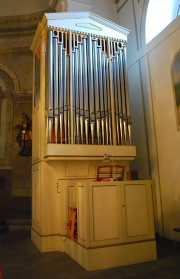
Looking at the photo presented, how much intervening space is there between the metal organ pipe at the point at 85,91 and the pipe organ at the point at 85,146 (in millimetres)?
18

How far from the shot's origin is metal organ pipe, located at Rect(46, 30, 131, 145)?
4766mm

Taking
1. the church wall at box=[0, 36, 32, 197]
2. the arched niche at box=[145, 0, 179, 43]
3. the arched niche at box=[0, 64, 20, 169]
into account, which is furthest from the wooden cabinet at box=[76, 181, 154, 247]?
the arched niche at box=[0, 64, 20, 169]

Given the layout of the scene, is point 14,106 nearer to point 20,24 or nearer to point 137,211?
point 20,24

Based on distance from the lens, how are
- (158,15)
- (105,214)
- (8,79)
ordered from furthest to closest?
(8,79) → (158,15) → (105,214)

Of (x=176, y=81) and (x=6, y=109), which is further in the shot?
(x=6, y=109)

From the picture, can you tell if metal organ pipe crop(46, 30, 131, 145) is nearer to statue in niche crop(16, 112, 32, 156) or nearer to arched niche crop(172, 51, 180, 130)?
arched niche crop(172, 51, 180, 130)

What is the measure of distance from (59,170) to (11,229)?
2774 millimetres

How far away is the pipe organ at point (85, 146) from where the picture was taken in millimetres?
3963

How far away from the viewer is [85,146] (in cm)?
473

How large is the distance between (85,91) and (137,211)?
7.83 ft

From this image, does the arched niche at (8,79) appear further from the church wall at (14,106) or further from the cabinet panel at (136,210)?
the cabinet panel at (136,210)

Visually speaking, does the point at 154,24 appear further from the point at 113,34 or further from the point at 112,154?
the point at 112,154

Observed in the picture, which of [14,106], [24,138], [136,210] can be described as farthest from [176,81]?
[14,106]

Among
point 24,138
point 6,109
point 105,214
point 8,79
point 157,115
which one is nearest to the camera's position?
point 105,214
